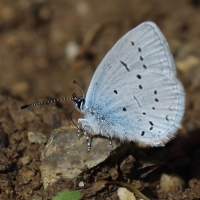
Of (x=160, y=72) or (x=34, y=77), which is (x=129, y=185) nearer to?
(x=160, y=72)

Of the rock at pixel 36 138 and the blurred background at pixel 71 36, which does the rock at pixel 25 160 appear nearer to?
the rock at pixel 36 138

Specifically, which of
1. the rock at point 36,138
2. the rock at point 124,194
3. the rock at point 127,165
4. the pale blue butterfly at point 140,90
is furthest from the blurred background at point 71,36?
the rock at point 124,194

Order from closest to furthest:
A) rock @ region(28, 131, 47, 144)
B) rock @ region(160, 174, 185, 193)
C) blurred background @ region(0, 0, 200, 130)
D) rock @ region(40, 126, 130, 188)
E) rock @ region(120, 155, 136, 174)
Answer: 1. rock @ region(40, 126, 130, 188)
2. rock @ region(120, 155, 136, 174)
3. rock @ region(160, 174, 185, 193)
4. rock @ region(28, 131, 47, 144)
5. blurred background @ region(0, 0, 200, 130)

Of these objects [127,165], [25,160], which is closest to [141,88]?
[127,165]

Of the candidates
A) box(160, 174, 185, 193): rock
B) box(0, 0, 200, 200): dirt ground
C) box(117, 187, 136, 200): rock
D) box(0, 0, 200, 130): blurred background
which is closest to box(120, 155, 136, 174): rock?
box(0, 0, 200, 200): dirt ground

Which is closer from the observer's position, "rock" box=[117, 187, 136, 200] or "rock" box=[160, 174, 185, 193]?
"rock" box=[117, 187, 136, 200]

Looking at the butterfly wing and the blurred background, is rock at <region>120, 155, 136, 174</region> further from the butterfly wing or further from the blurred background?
the blurred background

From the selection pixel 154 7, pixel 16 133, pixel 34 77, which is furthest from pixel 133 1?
pixel 16 133
